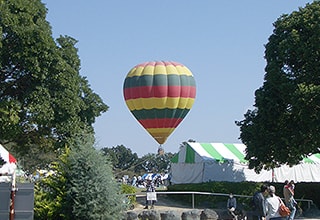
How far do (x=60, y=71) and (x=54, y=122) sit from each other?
8.19ft

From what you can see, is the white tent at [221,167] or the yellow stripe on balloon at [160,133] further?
the yellow stripe on balloon at [160,133]

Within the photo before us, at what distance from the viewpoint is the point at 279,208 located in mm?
13828

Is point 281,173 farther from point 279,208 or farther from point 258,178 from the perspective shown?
point 279,208

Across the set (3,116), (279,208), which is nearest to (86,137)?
(279,208)

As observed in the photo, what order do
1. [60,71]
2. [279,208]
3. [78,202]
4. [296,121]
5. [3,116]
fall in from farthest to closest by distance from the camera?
[296,121], [60,71], [3,116], [78,202], [279,208]

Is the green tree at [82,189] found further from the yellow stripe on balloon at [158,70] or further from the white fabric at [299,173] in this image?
the white fabric at [299,173]

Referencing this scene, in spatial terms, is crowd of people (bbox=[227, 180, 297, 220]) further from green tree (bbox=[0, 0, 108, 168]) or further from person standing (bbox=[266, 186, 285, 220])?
green tree (bbox=[0, 0, 108, 168])

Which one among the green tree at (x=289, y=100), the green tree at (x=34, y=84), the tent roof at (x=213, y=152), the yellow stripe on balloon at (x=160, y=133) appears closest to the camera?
the green tree at (x=34, y=84)

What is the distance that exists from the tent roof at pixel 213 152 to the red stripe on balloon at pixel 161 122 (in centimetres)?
194

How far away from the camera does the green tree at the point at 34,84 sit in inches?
1048

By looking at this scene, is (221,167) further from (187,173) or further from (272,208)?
(272,208)

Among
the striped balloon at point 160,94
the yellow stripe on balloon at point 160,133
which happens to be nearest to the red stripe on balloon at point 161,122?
the striped balloon at point 160,94

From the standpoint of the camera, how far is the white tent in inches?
1529

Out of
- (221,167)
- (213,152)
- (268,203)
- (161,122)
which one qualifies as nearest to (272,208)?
(268,203)
